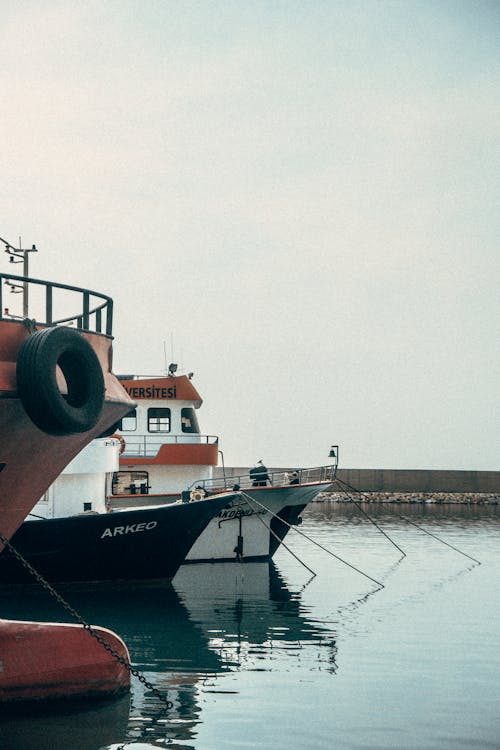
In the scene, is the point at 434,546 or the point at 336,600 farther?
the point at 434,546

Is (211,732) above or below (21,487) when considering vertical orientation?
below

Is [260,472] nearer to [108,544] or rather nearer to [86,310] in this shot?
[108,544]

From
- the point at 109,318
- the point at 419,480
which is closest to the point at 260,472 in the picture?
the point at 109,318

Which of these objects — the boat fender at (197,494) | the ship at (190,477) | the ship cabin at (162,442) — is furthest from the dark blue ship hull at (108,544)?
the ship cabin at (162,442)

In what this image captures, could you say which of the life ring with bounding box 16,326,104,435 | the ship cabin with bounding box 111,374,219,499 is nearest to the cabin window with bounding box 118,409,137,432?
the ship cabin with bounding box 111,374,219,499

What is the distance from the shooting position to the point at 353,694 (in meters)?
12.4

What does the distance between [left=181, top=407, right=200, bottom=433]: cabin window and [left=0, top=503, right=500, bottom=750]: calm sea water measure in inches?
208

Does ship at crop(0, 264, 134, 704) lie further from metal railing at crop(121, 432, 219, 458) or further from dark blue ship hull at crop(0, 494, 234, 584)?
metal railing at crop(121, 432, 219, 458)

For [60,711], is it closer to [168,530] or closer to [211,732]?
[211,732]

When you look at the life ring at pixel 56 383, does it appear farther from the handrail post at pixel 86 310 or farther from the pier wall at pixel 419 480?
the pier wall at pixel 419 480

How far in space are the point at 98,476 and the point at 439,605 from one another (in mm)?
8211

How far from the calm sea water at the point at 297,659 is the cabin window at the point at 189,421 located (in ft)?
17.3

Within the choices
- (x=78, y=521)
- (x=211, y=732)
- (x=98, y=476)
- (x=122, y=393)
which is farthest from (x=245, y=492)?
(x=211, y=732)

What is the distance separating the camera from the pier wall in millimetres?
63906
